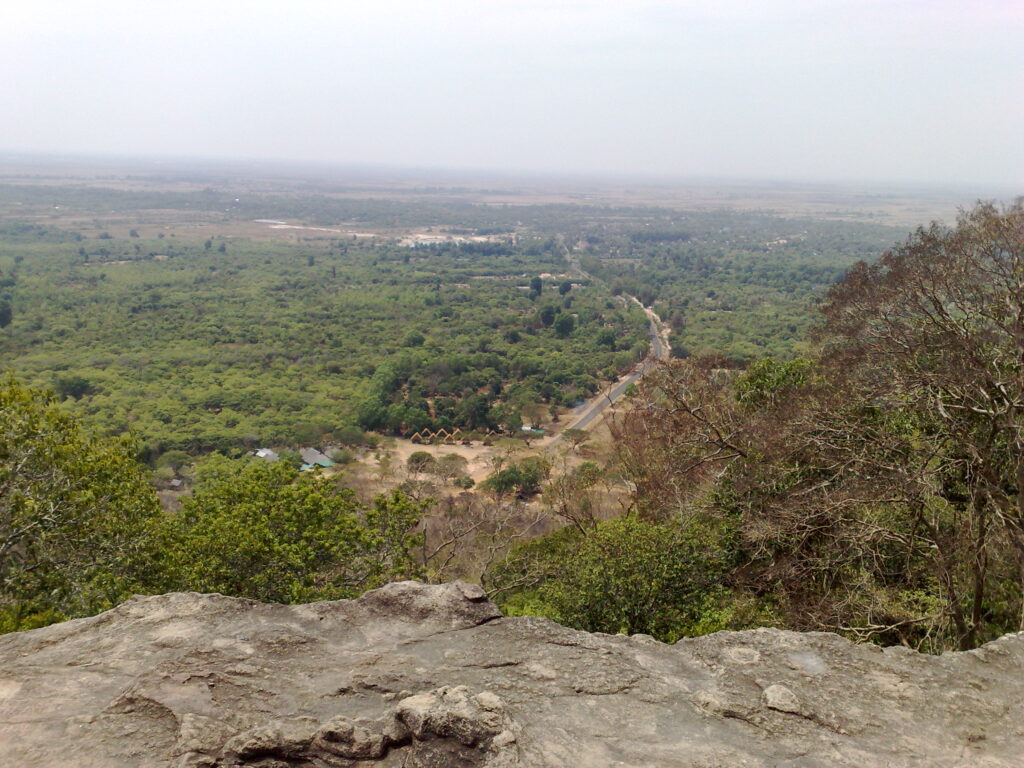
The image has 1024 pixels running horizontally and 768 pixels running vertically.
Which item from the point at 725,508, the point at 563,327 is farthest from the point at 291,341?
the point at 725,508

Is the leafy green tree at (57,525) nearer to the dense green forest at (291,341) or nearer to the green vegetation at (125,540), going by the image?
the green vegetation at (125,540)

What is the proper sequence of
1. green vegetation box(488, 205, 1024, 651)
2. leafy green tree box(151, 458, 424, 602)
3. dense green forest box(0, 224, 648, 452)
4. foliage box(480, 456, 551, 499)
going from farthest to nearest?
dense green forest box(0, 224, 648, 452) → foliage box(480, 456, 551, 499) → leafy green tree box(151, 458, 424, 602) → green vegetation box(488, 205, 1024, 651)

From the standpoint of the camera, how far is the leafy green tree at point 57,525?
9375 millimetres

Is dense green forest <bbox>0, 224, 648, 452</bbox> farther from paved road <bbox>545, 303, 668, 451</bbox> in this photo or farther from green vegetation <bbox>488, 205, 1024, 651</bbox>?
green vegetation <bbox>488, 205, 1024, 651</bbox>

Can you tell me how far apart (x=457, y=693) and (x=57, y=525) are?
772 cm

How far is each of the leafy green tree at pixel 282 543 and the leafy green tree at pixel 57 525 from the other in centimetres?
59

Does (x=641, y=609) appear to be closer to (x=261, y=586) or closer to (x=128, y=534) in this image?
(x=261, y=586)

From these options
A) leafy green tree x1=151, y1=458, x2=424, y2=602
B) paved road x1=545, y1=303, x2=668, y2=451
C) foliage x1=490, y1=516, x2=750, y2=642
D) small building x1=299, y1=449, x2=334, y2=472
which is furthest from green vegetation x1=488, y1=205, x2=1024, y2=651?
small building x1=299, y1=449, x2=334, y2=472

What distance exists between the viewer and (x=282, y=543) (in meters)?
9.95

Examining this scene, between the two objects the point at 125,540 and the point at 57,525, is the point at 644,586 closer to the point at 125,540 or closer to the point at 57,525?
the point at 125,540

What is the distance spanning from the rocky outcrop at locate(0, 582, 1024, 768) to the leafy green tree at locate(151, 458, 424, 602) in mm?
3093

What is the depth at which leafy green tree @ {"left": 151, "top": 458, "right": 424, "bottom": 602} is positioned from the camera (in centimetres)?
954

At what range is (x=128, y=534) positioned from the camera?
1000 cm

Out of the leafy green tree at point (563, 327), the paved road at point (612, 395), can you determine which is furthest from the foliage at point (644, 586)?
the leafy green tree at point (563, 327)
